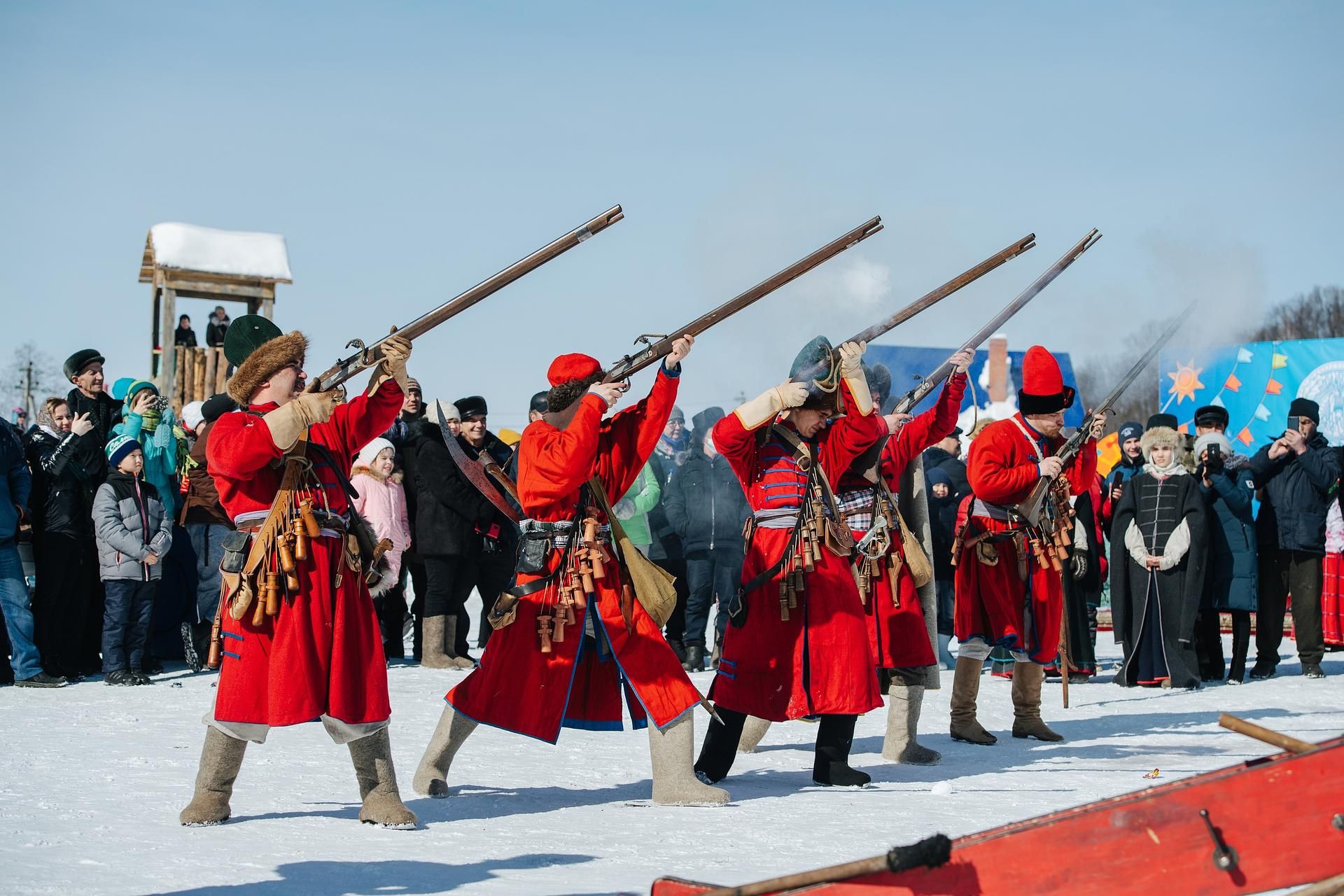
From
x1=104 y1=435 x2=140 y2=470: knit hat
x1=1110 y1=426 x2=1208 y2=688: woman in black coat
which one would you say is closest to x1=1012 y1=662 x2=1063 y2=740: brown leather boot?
x1=1110 y1=426 x2=1208 y2=688: woman in black coat

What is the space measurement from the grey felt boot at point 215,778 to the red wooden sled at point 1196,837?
2.90 metres

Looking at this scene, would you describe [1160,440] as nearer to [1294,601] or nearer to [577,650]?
[1294,601]

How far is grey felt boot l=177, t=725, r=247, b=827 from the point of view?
17.1ft

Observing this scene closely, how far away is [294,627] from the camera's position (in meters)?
5.18

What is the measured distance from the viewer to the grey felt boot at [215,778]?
5207 millimetres

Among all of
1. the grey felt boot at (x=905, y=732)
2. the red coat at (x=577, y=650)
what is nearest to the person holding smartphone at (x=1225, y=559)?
the grey felt boot at (x=905, y=732)

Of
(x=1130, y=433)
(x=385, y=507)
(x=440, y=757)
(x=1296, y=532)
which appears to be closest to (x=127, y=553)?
(x=385, y=507)

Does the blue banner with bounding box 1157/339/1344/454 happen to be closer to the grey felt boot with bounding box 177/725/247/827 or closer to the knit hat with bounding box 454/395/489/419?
the knit hat with bounding box 454/395/489/419

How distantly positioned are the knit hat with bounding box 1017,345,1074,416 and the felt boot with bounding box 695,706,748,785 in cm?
268

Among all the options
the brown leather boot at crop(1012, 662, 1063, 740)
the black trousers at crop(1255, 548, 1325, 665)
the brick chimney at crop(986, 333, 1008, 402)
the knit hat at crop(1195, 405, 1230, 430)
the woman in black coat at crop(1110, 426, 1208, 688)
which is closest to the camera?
the brown leather boot at crop(1012, 662, 1063, 740)

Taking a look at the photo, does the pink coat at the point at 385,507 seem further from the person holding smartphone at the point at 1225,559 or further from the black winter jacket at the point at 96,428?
the person holding smartphone at the point at 1225,559

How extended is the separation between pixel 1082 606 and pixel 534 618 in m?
6.50

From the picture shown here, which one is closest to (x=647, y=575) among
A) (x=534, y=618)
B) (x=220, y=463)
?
(x=534, y=618)

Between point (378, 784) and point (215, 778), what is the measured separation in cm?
58
